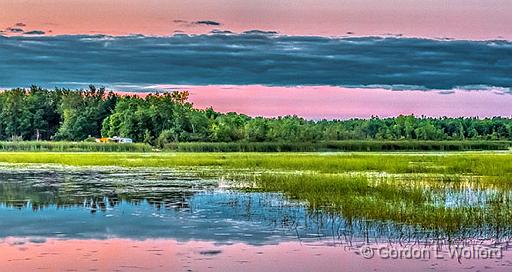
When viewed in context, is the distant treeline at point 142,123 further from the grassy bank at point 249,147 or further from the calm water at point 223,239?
the calm water at point 223,239

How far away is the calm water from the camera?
44.0 ft

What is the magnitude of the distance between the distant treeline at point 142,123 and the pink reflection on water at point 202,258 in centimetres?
7462

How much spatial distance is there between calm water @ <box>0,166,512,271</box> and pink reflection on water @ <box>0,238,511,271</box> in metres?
0.02

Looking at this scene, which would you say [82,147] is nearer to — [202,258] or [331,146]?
[331,146]

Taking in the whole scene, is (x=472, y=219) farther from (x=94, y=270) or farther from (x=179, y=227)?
(x=94, y=270)

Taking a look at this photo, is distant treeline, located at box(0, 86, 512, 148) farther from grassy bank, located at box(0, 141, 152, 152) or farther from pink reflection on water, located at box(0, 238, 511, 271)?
pink reflection on water, located at box(0, 238, 511, 271)

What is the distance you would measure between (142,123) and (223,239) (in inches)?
3649

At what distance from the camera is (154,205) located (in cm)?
2269

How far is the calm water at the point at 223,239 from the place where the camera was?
1340 cm

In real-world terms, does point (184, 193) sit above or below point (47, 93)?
below

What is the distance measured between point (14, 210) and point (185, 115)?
8543cm

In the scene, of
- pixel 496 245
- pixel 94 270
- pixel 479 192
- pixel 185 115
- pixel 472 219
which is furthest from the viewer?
pixel 185 115

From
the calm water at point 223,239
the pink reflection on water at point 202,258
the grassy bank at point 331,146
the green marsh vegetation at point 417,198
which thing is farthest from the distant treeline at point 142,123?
the pink reflection on water at point 202,258

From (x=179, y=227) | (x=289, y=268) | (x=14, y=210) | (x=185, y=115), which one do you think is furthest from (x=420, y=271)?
(x=185, y=115)
